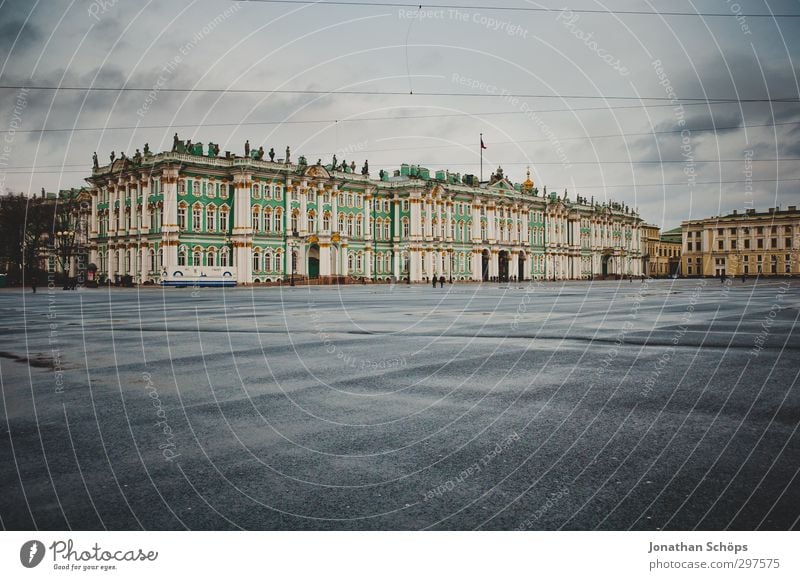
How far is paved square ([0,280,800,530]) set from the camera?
Answer: 3756 mm

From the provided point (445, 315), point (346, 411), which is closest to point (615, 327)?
point (445, 315)

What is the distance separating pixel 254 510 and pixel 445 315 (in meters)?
17.1

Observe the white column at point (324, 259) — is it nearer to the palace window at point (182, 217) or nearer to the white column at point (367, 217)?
the white column at point (367, 217)

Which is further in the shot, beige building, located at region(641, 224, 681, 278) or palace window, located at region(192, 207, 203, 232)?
beige building, located at region(641, 224, 681, 278)

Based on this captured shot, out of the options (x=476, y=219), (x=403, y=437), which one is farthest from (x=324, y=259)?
(x=403, y=437)

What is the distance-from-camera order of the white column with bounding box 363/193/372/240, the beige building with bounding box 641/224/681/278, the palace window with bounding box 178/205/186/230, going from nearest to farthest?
the palace window with bounding box 178/205/186/230 → the white column with bounding box 363/193/372/240 → the beige building with bounding box 641/224/681/278

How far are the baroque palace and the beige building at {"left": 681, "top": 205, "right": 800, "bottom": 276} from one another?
38385mm

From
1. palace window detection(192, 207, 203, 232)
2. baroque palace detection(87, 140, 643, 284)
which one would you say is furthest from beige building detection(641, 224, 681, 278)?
palace window detection(192, 207, 203, 232)

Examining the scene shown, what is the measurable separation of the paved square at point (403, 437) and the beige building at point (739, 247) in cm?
10705

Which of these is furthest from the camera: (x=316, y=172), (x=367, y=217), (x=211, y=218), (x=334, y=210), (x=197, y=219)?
(x=367, y=217)

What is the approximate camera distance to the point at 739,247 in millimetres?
118750

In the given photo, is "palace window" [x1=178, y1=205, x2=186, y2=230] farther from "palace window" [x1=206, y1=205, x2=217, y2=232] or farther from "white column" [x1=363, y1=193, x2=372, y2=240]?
"white column" [x1=363, y1=193, x2=372, y2=240]

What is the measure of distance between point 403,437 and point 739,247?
130 meters

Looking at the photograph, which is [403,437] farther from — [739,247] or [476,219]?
[739,247]
